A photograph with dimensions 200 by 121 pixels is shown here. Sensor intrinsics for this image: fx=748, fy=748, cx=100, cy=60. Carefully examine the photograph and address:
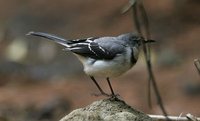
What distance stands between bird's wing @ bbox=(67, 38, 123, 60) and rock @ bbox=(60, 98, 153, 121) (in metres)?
0.76

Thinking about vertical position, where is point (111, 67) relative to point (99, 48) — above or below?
below

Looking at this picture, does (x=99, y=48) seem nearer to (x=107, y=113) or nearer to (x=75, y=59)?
(x=107, y=113)

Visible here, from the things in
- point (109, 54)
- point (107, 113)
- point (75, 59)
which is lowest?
point (75, 59)

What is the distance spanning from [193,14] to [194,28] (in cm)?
46

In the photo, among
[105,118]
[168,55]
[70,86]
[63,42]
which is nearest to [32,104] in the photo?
[70,86]

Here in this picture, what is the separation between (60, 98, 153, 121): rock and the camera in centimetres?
702

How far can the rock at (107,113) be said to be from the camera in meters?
7.02

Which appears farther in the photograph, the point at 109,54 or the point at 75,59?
the point at 75,59

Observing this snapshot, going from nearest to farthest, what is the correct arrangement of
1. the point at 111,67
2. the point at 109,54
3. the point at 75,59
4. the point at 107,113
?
1. the point at 107,113
2. the point at 111,67
3. the point at 109,54
4. the point at 75,59

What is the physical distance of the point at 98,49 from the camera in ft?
26.6

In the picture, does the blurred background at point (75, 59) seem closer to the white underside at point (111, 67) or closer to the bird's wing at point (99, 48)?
the bird's wing at point (99, 48)

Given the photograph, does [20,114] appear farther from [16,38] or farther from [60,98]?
[16,38]

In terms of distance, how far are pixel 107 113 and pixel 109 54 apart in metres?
1.04

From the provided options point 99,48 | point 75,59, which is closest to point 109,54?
point 99,48
